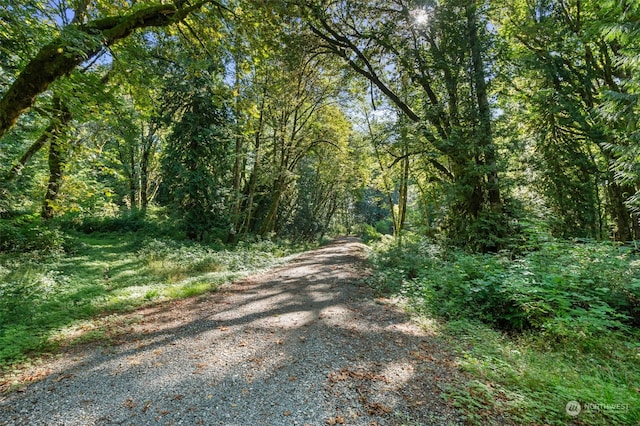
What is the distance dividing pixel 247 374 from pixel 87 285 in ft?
19.6

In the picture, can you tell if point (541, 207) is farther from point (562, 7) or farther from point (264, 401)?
point (264, 401)

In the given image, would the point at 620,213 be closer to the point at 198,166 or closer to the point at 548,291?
the point at 548,291

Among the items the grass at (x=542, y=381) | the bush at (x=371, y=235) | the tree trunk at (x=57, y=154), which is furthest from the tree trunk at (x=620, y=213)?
the tree trunk at (x=57, y=154)

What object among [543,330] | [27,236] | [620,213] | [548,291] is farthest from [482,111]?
[27,236]

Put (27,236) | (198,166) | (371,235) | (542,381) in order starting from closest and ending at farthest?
(542,381)
(27,236)
(198,166)
(371,235)

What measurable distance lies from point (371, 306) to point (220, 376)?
12.2 feet

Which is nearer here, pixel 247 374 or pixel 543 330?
pixel 247 374

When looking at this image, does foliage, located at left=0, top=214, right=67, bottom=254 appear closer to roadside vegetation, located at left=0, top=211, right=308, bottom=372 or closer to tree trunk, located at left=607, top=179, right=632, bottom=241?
roadside vegetation, located at left=0, top=211, right=308, bottom=372

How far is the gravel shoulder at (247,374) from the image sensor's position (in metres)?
2.55

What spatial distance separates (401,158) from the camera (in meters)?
10.7

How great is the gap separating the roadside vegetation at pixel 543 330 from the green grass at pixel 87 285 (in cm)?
522

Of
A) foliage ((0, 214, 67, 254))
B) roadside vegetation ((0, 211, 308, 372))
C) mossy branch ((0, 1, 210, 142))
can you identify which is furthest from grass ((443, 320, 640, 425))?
foliage ((0, 214, 67, 254))

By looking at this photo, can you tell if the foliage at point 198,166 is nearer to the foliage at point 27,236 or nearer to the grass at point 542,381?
the foliage at point 27,236

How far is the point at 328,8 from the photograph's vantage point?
940cm
